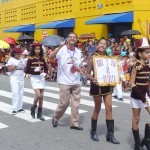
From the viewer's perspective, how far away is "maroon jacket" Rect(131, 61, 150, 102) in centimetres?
540

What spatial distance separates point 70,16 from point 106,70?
2169cm

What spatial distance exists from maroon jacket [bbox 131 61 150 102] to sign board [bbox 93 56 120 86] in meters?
0.73

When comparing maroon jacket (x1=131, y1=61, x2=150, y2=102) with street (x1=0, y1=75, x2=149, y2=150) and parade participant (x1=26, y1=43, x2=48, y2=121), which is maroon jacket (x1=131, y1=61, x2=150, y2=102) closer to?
street (x1=0, y1=75, x2=149, y2=150)

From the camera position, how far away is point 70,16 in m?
27.3

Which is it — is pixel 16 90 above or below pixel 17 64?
below

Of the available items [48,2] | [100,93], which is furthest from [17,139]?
[48,2]

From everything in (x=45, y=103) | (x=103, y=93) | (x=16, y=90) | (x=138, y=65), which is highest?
(x=138, y=65)

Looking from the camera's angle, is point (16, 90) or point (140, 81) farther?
point (16, 90)

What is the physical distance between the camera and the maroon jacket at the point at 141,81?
5402 mm

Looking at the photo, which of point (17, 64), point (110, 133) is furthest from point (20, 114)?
point (110, 133)

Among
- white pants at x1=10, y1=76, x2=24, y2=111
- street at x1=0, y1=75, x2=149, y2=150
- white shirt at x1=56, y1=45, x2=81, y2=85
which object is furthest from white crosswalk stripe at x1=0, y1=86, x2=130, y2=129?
white shirt at x1=56, y1=45, x2=81, y2=85

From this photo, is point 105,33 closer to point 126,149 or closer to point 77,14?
point 77,14

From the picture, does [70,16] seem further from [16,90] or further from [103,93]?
[103,93]

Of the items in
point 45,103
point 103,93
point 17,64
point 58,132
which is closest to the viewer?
point 103,93
